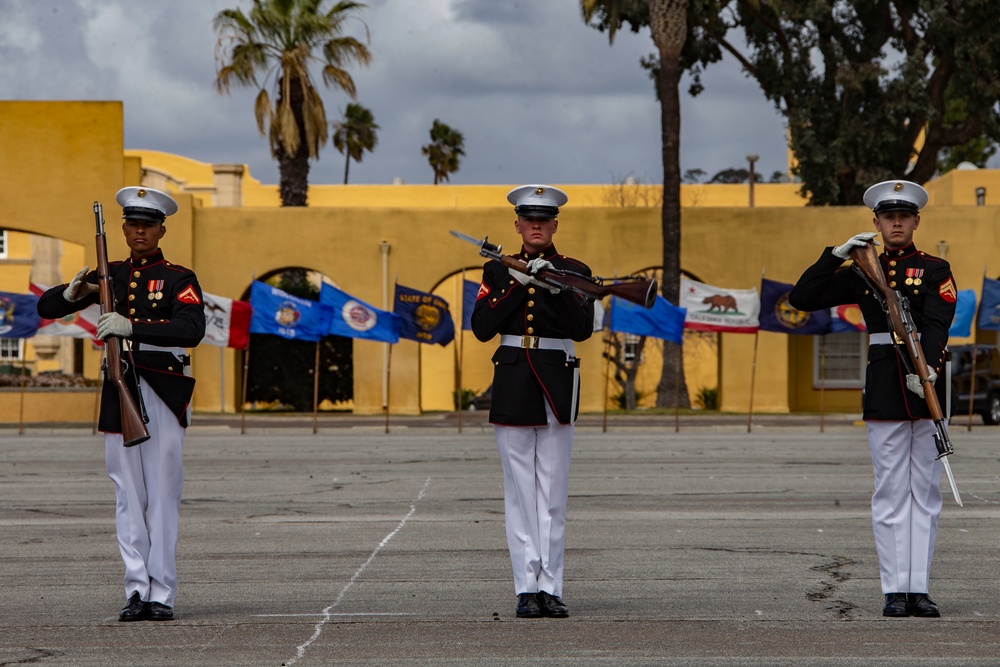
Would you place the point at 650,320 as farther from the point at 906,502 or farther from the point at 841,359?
A: the point at 906,502

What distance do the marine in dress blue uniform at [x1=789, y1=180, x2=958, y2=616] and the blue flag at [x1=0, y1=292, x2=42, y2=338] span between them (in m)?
22.4

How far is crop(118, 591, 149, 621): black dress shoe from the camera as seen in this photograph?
7.41m

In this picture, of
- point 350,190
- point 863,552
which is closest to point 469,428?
point 863,552

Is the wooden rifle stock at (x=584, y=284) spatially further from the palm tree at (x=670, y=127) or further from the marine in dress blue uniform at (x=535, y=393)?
the palm tree at (x=670, y=127)

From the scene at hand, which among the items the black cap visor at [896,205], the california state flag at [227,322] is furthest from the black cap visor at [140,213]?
the california state flag at [227,322]

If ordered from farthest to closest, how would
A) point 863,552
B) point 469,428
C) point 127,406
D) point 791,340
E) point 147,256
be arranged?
point 791,340, point 469,428, point 863,552, point 147,256, point 127,406

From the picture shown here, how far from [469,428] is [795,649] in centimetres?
2082

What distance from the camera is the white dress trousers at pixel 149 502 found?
7.37 meters

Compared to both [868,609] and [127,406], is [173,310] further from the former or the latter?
[868,609]

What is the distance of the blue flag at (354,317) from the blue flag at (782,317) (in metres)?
7.14

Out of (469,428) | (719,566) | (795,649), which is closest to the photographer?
(795,649)

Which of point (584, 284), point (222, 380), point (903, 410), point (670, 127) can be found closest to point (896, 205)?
point (903, 410)

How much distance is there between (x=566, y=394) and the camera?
7.62 meters

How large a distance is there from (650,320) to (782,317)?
320 centimetres
